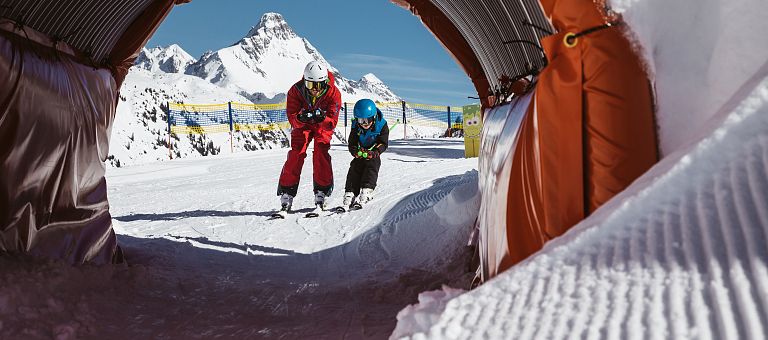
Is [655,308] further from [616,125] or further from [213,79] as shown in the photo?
[213,79]

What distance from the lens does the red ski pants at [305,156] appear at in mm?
7238

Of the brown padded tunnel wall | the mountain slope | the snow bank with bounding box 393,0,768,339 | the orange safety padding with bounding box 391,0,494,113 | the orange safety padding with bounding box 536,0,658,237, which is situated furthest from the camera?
the mountain slope

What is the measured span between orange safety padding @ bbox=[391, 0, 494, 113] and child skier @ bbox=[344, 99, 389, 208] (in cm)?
232

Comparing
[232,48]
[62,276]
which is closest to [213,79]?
[232,48]

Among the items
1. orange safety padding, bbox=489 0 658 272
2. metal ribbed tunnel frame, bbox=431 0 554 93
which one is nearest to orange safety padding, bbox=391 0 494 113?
metal ribbed tunnel frame, bbox=431 0 554 93

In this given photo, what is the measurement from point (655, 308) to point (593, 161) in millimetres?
583

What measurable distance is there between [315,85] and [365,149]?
110cm

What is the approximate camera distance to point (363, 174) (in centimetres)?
772

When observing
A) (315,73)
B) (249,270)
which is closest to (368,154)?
(315,73)

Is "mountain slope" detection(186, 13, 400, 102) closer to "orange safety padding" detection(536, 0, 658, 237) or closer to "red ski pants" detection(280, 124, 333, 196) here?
"red ski pants" detection(280, 124, 333, 196)

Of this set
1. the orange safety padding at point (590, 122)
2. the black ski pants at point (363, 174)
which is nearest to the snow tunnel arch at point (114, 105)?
the orange safety padding at point (590, 122)

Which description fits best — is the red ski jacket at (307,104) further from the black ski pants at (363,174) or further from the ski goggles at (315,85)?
the black ski pants at (363,174)

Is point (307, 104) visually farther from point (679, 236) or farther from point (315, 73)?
point (679, 236)

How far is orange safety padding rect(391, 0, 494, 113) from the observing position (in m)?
5.13
